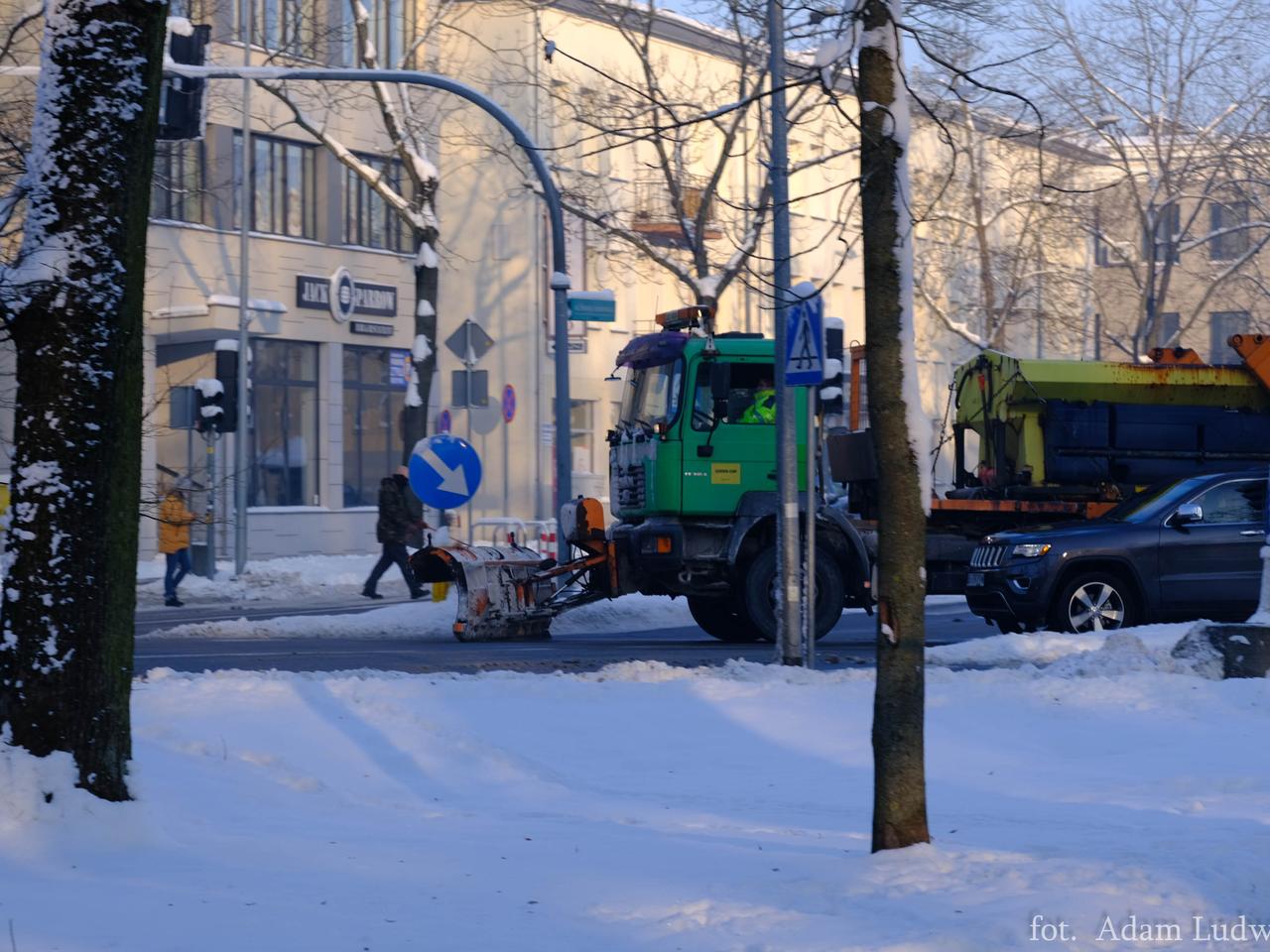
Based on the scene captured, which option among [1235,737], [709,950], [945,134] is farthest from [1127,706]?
[709,950]

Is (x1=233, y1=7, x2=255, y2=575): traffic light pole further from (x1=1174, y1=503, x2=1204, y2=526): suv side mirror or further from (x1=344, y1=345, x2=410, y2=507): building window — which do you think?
(x1=1174, y1=503, x2=1204, y2=526): suv side mirror

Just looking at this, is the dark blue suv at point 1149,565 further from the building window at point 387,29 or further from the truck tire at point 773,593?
the building window at point 387,29

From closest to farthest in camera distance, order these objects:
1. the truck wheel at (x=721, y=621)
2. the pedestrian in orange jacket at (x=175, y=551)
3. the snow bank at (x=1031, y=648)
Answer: the snow bank at (x=1031, y=648) < the truck wheel at (x=721, y=621) < the pedestrian in orange jacket at (x=175, y=551)

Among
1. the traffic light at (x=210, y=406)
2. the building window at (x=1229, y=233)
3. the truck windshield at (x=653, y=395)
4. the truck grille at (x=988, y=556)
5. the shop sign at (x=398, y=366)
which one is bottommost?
the truck grille at (x=988, y=556)

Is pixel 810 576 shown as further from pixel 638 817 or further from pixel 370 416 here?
pixel 370 416

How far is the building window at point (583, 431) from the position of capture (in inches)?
1668

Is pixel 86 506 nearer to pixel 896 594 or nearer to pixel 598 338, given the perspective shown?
pixel 896 594

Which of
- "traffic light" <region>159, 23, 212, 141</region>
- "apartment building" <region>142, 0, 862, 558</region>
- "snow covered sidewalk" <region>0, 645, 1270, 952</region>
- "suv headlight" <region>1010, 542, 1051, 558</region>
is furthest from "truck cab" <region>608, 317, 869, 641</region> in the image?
"apartment building" <region>142, 0, 862, 558</region>

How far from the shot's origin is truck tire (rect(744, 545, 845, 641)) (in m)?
16.5

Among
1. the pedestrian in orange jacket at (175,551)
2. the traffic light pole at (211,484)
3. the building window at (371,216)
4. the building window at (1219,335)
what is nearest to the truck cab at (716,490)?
the pedestrian in orange jacket at (175,551)

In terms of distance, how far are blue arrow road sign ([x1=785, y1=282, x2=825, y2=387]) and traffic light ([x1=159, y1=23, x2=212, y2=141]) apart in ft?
18.0

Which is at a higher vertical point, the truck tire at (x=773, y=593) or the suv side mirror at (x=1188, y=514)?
the suv side mirror at (x=1188, y=514)

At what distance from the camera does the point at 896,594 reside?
21.4 feet

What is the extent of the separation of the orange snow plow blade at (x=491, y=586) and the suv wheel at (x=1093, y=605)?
4815 millimetres
